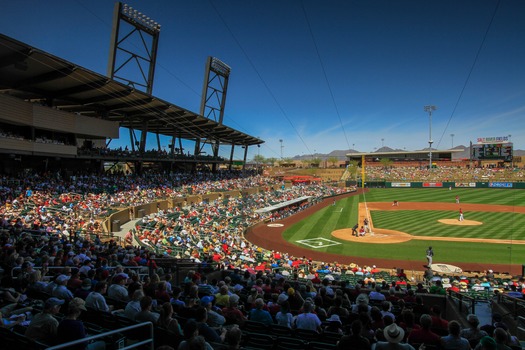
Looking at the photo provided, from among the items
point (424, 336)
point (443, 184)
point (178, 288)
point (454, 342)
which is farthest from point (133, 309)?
point (443, 184)

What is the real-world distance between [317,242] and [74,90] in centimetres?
2547

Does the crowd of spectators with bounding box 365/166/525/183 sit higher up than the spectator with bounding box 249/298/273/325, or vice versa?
the crowd of spectators with bounding box 365/166/525/183

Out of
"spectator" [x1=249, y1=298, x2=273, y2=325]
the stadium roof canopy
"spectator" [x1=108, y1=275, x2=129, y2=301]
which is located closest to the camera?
"spectator" [x1=249, y1=298, x2=273, y2=325]

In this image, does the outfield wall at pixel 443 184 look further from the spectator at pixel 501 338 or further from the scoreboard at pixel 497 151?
the spectator at pixel 501 338

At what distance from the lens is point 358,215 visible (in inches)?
1635

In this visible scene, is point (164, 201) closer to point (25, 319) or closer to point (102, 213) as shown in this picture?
point (102, 213)

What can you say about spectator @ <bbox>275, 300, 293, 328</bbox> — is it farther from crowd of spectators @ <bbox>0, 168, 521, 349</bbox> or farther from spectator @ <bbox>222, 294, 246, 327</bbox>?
spectator @ <bbox>222, 294, 246, 327</bbox>

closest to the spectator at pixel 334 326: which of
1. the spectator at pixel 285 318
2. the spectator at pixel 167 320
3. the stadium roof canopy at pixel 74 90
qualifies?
the spectator at pixel 285 318

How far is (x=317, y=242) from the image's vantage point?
1093 inches

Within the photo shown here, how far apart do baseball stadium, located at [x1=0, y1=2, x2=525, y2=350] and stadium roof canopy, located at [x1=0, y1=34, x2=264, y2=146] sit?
166mm

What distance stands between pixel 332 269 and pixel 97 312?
15.3 m

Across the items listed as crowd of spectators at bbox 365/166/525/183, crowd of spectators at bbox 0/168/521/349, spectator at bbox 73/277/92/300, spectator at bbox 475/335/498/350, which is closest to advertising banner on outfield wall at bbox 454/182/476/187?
crowd of spectators at bbox 365/166/525/183

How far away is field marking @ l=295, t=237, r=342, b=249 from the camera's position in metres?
26.6

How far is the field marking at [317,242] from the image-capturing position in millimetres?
26594
